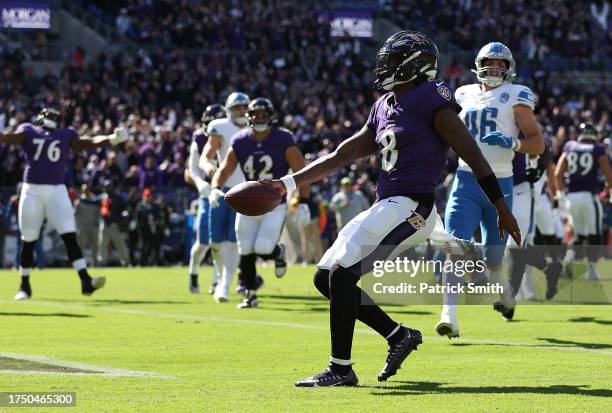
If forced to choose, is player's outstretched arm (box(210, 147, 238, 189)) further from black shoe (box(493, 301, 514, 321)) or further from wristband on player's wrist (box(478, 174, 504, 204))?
wristband on player's wrist (box(478, 174, 504, 204))

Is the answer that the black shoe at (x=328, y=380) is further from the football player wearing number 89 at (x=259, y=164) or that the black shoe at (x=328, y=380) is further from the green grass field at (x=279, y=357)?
the football player wearing number 89 at (x=259, y=164)

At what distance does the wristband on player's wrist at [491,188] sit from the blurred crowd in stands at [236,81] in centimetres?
1779

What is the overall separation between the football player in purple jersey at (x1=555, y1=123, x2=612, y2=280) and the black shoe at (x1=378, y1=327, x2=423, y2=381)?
32.3 ft

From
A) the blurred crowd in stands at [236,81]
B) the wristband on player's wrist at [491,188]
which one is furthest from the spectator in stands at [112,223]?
the wristband on player's wrist at [491,188]

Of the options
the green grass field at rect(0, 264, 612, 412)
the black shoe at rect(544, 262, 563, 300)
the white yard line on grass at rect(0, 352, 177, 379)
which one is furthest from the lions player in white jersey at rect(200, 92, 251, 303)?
the white yard line on grass at rect(0, 352, 177, 379)

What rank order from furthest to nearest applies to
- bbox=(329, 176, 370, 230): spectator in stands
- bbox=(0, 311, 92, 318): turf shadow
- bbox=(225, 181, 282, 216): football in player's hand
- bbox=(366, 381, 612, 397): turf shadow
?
bbox=(329, 176, 370, 230): spectator in stands
bbox=(0, 311, 92, 318): turf shadow
bbox=(225, 181, 282, 216): football in player's hand
bbox=(366, 381, 612, 397): turf shadow

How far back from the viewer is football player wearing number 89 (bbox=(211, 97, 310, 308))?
42.6ft

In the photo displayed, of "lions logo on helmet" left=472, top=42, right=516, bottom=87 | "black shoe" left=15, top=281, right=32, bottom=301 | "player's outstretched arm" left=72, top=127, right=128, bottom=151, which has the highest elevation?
"lions logo on helmet" left=472, top=42, right=516, bottom=87

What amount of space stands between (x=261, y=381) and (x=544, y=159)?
674 centimetres

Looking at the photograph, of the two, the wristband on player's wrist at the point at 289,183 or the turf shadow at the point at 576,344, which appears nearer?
the wristband on player's wrist at the point at 289,183

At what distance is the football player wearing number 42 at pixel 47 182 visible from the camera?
14.4m

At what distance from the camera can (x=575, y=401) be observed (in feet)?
21.2

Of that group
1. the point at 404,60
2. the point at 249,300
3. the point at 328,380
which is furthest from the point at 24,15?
the point at 328,380

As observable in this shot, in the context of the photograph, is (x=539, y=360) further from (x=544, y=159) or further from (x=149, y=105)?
(x=149, y=105)
